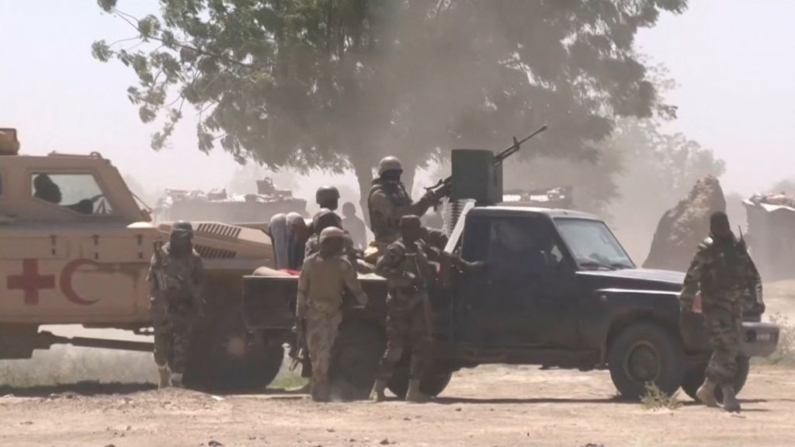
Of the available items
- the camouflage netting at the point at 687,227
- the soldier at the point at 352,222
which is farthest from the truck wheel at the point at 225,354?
the camouflage netting at the point at 687,227

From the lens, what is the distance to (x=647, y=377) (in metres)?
13.3

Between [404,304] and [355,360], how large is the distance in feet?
3.38

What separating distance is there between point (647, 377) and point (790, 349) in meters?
7.27

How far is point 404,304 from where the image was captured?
523 inches

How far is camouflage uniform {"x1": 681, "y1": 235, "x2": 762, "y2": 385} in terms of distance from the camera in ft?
41.2

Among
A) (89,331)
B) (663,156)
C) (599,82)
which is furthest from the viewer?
(663,156)

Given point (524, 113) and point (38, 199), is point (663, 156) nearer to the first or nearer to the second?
point (524, 113)

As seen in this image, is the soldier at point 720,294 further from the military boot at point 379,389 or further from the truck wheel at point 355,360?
the truck wheel at point 355,360

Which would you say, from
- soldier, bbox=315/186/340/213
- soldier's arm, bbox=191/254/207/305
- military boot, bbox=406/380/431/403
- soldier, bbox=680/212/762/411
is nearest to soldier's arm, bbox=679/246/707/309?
soldier, bbox=680/212/762/411

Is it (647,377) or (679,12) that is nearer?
(647,377)

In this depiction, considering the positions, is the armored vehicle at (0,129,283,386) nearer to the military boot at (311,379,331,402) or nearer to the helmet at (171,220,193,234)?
the helmet at (171,220,193,234)

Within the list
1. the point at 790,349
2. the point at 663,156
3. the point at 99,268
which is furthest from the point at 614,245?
the point at 663,156

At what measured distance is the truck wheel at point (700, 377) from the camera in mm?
13664

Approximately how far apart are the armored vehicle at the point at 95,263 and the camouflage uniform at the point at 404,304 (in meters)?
1.78
